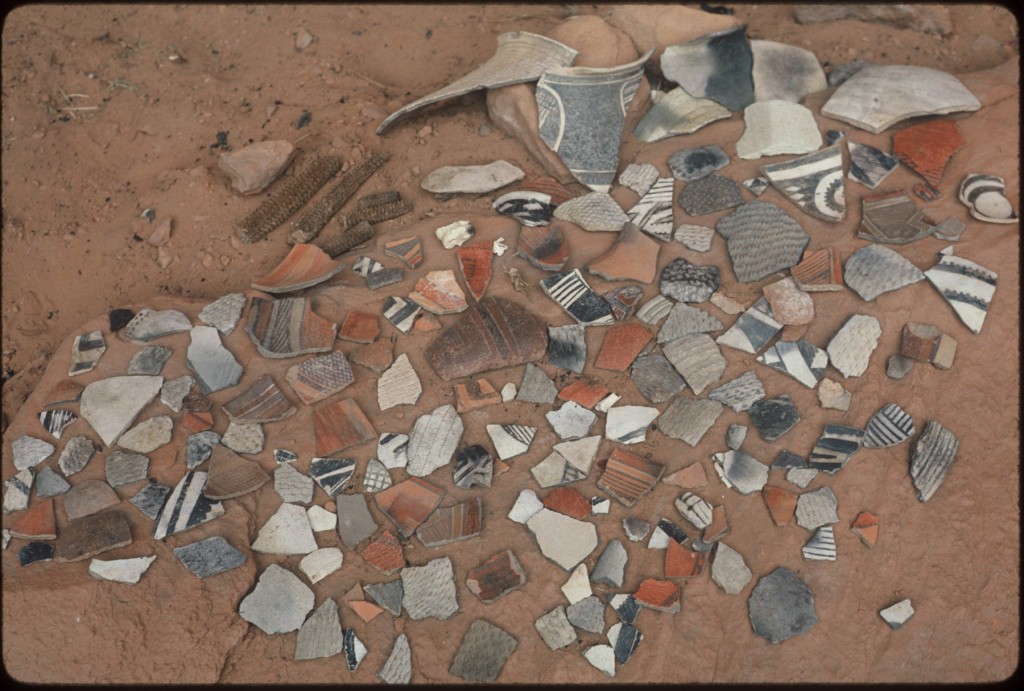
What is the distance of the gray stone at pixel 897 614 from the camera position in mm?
2150

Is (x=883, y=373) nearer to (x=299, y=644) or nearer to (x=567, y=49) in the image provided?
(x=567, y=49)

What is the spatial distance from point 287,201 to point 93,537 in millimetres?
1536

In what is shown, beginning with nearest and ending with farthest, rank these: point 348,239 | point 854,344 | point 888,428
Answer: point 888,428 → point 854,344 → point 348,239

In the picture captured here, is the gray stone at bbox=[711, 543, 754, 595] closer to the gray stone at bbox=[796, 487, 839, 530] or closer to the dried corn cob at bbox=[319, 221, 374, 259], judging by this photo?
the gray stone at bbox=[796, 487, 839, 530]

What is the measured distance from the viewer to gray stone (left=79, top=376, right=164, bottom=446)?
2471 millimetres

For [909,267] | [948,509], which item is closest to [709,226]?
[909,267]

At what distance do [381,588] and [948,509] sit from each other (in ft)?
5.92

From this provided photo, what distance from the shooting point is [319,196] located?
10.4ft

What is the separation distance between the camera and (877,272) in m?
2.56

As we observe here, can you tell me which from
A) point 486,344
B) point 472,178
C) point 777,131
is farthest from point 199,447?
point 777,131

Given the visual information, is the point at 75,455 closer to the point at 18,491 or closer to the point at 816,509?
the point at 18,491

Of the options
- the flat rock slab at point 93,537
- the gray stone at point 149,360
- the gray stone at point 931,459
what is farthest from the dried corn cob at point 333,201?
the gray stone at point 931,459

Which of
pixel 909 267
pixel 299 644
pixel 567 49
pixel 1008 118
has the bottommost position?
pixel 299 644

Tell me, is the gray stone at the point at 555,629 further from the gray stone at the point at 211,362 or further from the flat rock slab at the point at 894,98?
the flat rock slab at the point at 894,98
